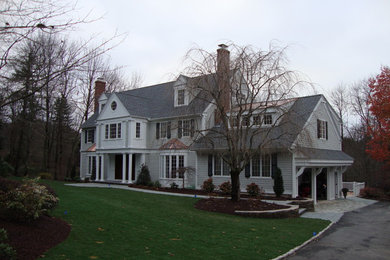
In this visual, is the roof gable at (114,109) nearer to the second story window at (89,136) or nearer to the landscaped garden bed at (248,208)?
the second story window at (89,136)

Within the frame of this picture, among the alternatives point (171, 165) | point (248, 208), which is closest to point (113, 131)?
point (171, 165)

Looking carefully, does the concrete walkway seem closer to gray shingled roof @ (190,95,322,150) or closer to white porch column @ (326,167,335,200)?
white porch column @ (326,167,335,200)

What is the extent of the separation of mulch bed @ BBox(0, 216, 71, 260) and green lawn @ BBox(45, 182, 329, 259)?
0.23m

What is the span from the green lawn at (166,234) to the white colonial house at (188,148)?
5648 millimetres

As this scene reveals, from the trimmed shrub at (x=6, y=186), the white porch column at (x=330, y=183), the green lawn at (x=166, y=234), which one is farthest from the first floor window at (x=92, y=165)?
the trimmed shrub at (x=6, y=186)

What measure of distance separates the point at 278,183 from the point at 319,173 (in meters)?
4.83

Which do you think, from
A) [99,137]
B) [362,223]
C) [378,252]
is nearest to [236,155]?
[362,223]

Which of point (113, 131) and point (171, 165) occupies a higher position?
point (113, 131)

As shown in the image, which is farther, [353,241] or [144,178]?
[144,178]

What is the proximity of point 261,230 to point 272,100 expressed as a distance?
229 inches

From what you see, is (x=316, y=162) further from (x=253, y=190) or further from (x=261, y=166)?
(x=253, y=190)

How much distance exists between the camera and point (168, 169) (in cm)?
2336

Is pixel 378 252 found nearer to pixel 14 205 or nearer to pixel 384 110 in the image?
pixel 14 205

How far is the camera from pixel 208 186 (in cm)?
1962
